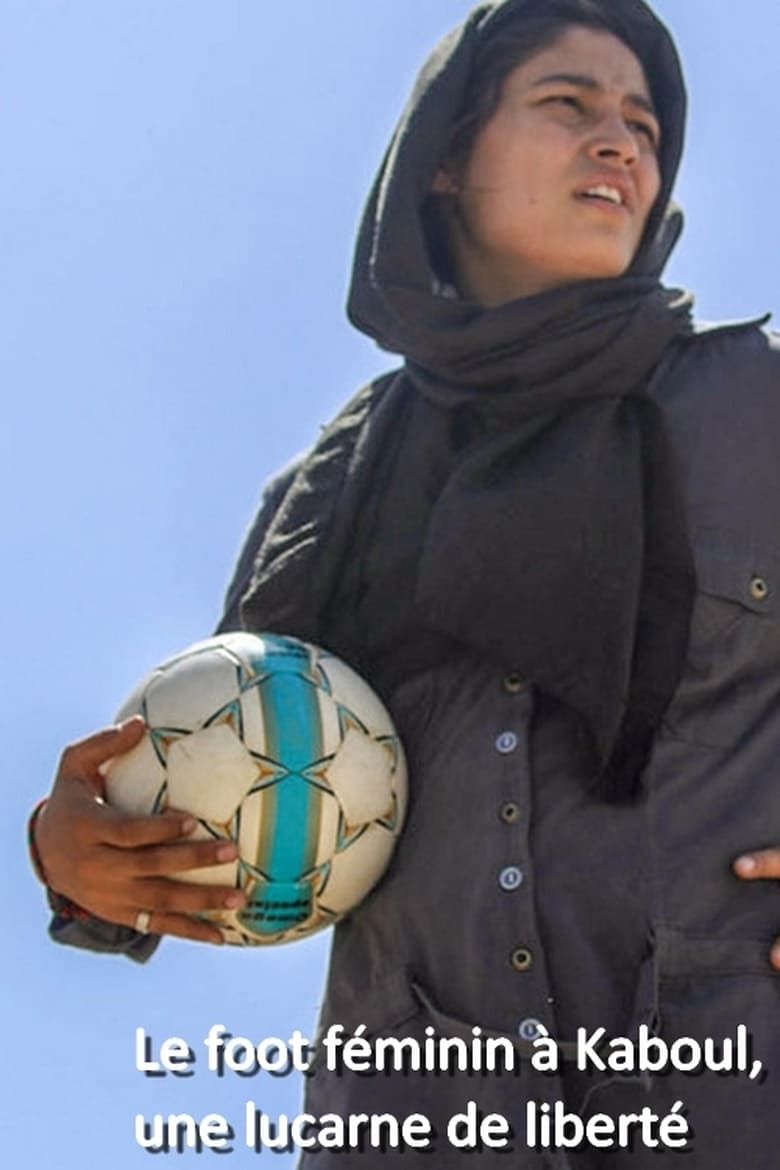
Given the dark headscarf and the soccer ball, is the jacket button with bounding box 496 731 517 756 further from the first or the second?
the soccer ball

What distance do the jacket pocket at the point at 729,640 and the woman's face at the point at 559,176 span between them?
0.75 metres

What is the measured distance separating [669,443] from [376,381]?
0.95 meters

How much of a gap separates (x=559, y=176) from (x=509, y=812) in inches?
56.8

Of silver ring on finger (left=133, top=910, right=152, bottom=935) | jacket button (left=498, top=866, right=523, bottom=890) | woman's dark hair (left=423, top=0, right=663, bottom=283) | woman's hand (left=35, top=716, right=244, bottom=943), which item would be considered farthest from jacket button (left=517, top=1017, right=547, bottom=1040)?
woman's dark hair (left=423, top=0, right=663, bottom=283)

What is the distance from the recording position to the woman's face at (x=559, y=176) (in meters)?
5.02

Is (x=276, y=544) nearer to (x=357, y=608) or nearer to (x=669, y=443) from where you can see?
(x=357, y=608)

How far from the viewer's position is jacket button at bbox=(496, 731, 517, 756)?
4.48m

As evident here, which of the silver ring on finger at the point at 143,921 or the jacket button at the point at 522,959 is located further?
the silver ring on finger at the point at 143,921

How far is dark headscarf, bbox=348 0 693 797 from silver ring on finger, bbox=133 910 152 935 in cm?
77

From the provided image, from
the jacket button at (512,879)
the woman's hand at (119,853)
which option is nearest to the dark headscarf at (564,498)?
the jacket button at (512,879)

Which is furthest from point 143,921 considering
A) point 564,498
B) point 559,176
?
point 559,176

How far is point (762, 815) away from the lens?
14.5 ft

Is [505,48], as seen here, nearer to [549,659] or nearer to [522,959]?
[549,659]

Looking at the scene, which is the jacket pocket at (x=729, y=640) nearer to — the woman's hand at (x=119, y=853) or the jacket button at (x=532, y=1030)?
the jacket button at (x=532, y=1030)
